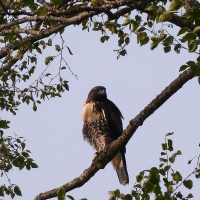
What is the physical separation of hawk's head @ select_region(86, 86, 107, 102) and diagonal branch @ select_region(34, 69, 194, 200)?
243cm

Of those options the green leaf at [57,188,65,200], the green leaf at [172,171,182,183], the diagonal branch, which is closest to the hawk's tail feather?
the diagonal branch

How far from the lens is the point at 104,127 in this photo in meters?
7.30

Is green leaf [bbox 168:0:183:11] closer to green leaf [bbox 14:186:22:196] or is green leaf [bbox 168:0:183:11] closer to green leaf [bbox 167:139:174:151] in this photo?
green leaf [bbox 167:139:174:151]

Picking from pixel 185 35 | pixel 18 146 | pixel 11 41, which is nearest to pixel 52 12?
pixel 11 41

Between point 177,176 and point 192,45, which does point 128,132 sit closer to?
point 177,176

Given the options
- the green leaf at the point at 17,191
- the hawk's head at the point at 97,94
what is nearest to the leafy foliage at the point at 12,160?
the green leaf at the point at 17,191

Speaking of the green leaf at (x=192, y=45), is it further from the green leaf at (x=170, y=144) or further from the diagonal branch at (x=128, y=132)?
the green leaf at (x=170, y=144)

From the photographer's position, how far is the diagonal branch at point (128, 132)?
3.96 meters

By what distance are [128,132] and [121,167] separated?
115 inches

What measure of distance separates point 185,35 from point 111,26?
213 cm

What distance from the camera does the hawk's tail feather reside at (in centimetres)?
718

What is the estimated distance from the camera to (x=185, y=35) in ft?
10.3

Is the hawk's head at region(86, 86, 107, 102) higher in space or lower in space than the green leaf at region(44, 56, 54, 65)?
higher

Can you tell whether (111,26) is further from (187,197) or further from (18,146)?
(187,197)
